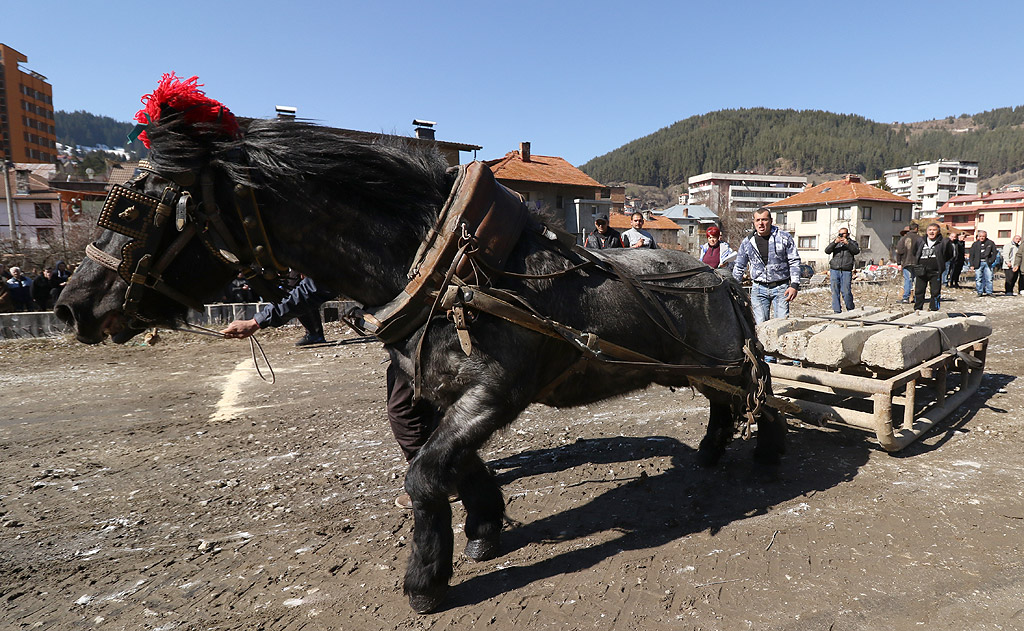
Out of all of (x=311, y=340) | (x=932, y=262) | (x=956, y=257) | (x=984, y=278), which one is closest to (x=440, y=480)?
(x=311, y=340)

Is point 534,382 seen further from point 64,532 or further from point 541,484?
point 64,532

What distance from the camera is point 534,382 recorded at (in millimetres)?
2561

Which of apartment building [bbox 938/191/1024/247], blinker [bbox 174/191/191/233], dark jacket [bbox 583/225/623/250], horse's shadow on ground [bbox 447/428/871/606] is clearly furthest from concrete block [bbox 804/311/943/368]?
apartment building [bbox 938/191/1024/247]

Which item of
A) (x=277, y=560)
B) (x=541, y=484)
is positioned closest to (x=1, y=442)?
(x=277, y=560)

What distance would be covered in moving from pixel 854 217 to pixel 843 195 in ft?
7.65

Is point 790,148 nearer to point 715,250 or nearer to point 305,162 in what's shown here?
point 715,250

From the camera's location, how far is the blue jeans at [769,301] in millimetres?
6555

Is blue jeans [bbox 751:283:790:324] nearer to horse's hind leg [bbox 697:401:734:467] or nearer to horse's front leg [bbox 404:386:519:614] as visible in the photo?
horse's hind leg [bbox 697:401:734:467]

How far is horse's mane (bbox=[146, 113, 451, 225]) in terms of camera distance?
215 cm

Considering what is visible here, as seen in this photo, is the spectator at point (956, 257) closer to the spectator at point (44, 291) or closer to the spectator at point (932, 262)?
the spectator at point (932, 262)

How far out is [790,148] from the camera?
156250 mm

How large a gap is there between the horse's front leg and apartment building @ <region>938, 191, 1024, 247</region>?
68847 millimetres

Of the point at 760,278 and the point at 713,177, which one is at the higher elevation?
the point at 713,177

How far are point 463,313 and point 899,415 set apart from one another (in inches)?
177
